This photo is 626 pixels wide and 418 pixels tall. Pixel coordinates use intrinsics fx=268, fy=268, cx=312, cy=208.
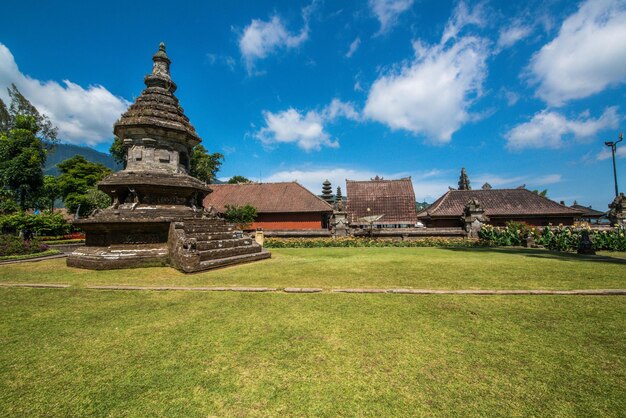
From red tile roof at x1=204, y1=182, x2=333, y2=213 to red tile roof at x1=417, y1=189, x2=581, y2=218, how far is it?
10.5m

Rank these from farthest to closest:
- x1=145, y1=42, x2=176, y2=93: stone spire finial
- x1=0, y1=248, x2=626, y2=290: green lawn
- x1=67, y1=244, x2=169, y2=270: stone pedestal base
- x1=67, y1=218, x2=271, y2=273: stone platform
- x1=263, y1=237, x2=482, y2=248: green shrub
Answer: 1. x1=263, y1=237, x2=482, y2=248: green shrub
2. x1=145, y1=42, x2=176, y2=93: stone spire finial
3. x1=67, y1=244, x2=169, y2=270: stone pedestal base
4. x1=67, y1=218, x2=271, y2=273: stone platform
5. x1=0, y1=248, x2=626, y2=290: green lawn

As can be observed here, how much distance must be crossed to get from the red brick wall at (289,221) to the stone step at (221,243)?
1552 cm

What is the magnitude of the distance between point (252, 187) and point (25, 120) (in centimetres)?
2857

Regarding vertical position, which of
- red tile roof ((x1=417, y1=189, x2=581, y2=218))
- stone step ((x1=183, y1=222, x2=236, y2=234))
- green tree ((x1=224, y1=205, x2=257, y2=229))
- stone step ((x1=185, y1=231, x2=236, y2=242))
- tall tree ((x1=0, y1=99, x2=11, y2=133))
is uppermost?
tall tree ((x1=0, y1=99, x2=11, y2=133))

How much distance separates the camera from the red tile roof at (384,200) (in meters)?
25.9

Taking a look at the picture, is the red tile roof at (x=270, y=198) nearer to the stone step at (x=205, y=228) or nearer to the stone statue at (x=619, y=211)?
the stone step at (x=205, y=228)

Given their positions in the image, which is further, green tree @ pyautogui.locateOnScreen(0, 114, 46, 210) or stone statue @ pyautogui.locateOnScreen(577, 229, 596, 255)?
green tree @ pyautogui.locateOnScreen(0, 114, 46, 210)

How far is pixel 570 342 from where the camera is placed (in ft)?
9.73

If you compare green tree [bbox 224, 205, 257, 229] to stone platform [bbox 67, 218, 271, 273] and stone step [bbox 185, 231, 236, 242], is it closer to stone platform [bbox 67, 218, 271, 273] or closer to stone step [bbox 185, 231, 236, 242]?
stone step [bbox 185, 231, 236, 242]

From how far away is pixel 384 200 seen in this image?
27.1 m

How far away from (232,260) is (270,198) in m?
19.4

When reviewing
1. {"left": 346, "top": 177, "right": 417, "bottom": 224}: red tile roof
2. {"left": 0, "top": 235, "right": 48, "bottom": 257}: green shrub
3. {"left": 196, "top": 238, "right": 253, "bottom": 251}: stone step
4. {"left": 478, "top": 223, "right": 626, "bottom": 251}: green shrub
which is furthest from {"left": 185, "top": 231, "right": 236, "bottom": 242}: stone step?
{"left": 346, "top": 177, "right": 417, "bottom": 224}: red tile roof

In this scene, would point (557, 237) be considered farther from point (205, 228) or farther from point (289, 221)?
point (289, 221)

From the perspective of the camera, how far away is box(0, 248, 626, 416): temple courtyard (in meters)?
2.08
